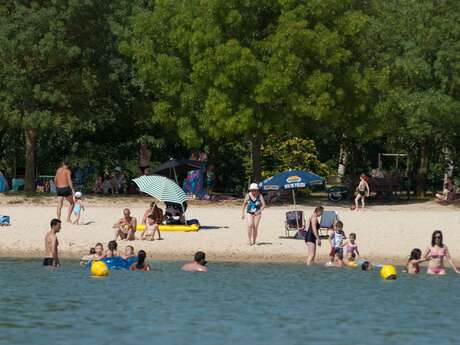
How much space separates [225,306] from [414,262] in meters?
7.33

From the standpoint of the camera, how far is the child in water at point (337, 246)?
32.5m

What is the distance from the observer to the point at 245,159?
5872 centimetres

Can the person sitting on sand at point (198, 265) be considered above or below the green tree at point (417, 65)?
below

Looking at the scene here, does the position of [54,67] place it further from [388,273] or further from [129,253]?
[388,273]

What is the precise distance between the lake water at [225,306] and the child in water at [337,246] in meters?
0.52

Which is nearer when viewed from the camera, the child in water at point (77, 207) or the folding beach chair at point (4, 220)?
the folding beach chair at point (4, 220)

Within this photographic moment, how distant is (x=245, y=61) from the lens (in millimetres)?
47000

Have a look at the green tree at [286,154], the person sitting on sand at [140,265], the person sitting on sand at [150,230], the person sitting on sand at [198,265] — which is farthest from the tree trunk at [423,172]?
the person sitting on sand at [140,265]

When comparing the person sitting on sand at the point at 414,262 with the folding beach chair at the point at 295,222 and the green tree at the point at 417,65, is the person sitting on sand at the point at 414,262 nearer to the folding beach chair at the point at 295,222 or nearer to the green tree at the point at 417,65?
the folding beach chair at the point at 295,222

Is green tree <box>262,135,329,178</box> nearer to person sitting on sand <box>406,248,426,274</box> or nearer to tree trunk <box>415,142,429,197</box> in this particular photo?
tree trunk <box>415,142,429,197</box>

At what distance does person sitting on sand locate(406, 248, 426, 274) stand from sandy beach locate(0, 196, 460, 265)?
A: 2.56 metres

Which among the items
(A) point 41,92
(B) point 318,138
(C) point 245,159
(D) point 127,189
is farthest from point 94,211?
→ (B) point 318,138

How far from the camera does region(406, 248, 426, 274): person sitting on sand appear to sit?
102 ft

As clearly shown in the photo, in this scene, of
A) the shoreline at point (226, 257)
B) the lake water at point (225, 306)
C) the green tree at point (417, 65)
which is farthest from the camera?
the green tree at point (417, 65)
